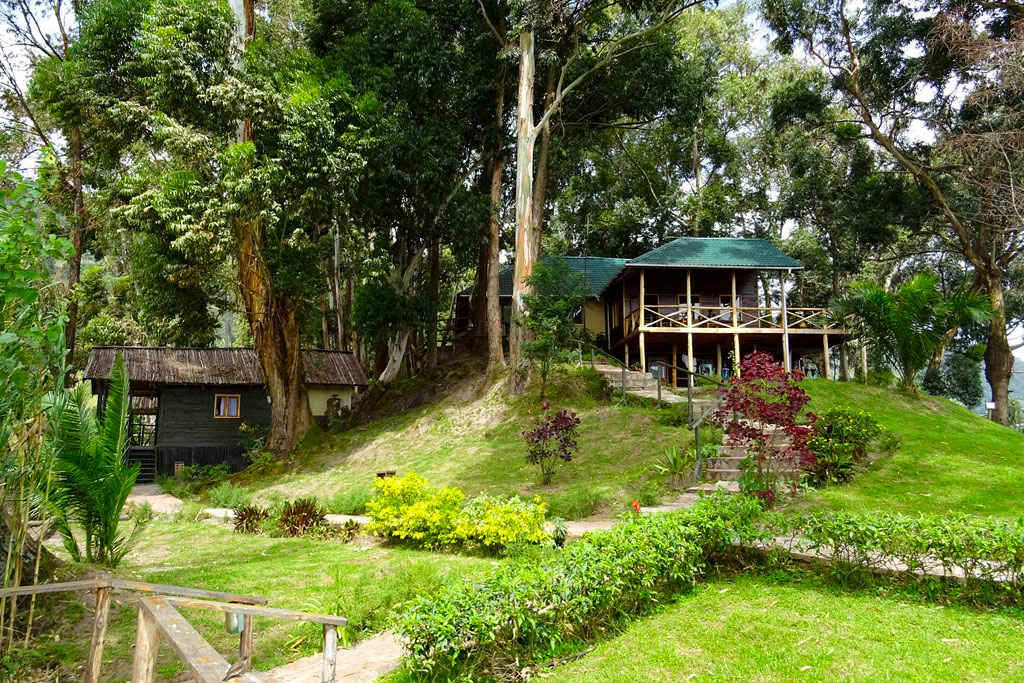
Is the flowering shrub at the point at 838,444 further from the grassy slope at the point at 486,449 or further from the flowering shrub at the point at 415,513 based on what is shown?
the flowering shrub at the point at 415,513

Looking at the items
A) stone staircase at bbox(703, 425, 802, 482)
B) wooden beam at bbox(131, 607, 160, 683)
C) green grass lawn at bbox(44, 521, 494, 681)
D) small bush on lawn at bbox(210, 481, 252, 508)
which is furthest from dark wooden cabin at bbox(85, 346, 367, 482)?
wooden beam at bbox(131, 607, 160, 683)

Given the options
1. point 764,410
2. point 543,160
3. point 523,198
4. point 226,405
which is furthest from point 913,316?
point 226,405

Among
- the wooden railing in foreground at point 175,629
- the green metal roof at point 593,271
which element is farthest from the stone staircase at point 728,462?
the green metal roof at point 593,271

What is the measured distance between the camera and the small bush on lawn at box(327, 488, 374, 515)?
12445mm

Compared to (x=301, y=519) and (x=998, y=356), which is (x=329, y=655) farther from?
(x=998, y=356)

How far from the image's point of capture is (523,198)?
67.7ft

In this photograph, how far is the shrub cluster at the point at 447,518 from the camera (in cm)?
859

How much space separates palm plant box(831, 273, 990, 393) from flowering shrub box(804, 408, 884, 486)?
3028 mm

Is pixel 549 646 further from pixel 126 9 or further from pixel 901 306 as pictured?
pixel 126 9

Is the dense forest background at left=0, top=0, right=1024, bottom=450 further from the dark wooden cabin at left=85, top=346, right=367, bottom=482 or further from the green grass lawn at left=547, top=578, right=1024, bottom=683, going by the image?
the green grass lawn at left=547, top=578, right=1024, bottom=683

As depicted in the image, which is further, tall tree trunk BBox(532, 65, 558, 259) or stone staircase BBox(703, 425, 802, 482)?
tall tree trunk BBox(532, 65, 558, 259)

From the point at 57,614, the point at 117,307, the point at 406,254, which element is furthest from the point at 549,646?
the point at 117,307

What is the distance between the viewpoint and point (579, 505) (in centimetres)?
1080

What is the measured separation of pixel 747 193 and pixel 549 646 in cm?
3200
